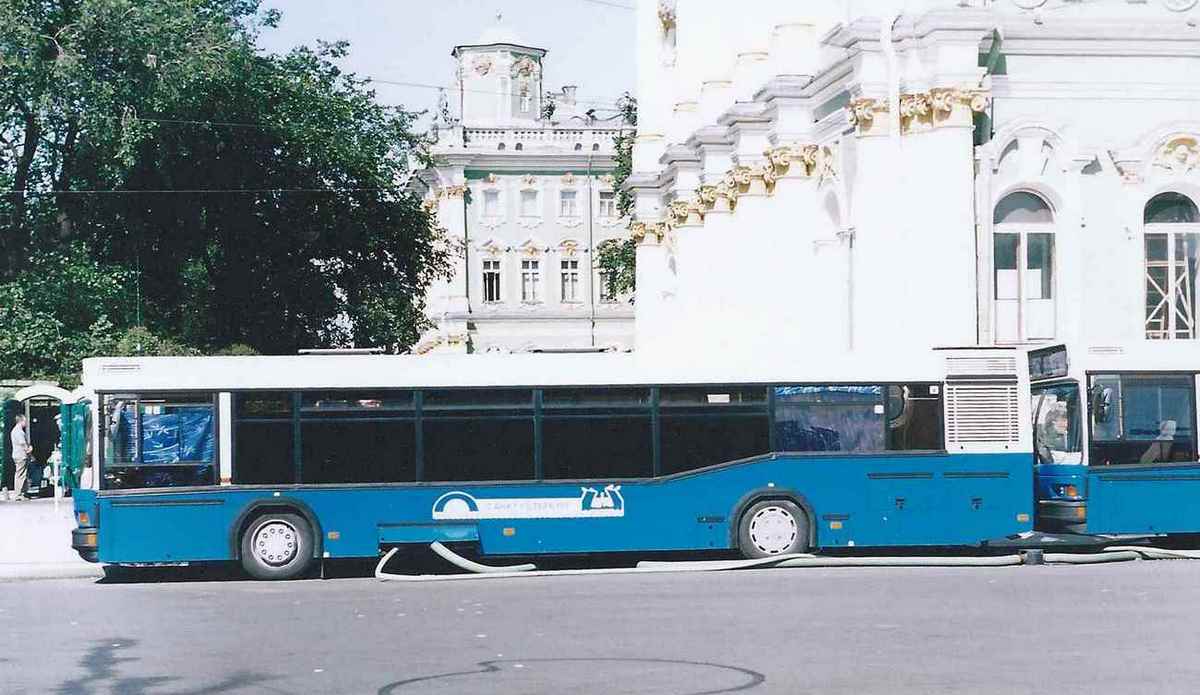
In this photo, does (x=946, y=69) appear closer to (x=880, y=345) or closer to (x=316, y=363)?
(x=880, y=345)

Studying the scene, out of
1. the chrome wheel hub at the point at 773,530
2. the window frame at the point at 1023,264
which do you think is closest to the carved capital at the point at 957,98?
the window frame at the point at 1023,264

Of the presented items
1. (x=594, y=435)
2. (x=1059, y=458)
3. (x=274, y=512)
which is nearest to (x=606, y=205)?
(x=1059, y=458)

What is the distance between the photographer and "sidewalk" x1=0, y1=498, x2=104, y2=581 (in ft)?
83.9

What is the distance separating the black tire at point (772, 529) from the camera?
24562mm

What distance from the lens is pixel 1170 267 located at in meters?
36.3

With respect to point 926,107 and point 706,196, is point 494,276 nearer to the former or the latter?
point 706,196

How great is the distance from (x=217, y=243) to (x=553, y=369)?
29.3 m

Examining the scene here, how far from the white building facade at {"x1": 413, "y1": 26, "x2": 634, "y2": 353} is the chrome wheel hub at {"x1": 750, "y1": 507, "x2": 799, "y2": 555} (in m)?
77.9

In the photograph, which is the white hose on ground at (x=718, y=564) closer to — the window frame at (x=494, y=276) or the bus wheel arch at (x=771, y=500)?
the bus wheel arch at (x=771, y=500)

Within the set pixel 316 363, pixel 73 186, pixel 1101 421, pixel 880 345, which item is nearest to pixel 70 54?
pixel 73 186

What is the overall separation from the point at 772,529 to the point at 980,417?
2.72m

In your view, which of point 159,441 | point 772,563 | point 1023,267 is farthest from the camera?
point 1023,267

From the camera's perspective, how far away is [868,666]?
1403 centimetres

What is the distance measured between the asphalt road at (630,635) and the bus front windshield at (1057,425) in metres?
3.07
